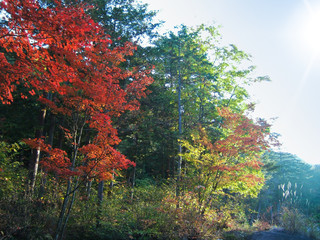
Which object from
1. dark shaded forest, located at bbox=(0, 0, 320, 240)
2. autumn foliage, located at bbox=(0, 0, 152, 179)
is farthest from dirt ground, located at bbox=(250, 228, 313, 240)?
autumn foliage, located at bbox=(0, 0, 152, 179)

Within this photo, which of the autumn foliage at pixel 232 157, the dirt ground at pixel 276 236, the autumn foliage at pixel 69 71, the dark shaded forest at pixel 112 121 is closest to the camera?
the autumn foliage at pixel 69 71

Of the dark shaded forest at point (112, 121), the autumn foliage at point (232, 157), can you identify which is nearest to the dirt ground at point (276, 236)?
the dark shaded forest at point (112, 121)

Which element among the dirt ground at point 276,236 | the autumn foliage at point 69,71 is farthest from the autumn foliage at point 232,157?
the autumn foliage at point 69,71

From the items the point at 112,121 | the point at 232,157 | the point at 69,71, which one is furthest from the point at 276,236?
the point at 69,71

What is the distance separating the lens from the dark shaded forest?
4070mm

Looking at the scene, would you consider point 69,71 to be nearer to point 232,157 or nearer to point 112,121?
point 112,121

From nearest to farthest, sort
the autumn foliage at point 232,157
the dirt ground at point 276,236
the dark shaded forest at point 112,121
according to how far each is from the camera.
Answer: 1. the dark shaded forest at point 112,121
2. the autumn foliage at point 232,157
3. the dirt ground at point 276,236

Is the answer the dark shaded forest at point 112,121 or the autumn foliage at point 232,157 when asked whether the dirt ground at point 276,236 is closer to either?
the dark shaded forest at point 112,121

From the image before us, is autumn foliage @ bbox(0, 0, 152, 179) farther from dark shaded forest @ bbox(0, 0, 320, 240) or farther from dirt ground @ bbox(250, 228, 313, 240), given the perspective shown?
dirt ground @ bbox(250, 228, 313, 240)

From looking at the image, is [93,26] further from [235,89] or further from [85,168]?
[235,89]

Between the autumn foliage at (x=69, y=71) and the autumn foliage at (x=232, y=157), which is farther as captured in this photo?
the autumn foliage at (x=232, y=157)

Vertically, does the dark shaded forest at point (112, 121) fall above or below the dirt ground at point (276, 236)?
above

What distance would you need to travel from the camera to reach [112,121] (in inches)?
359

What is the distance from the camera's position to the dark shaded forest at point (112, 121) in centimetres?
407
